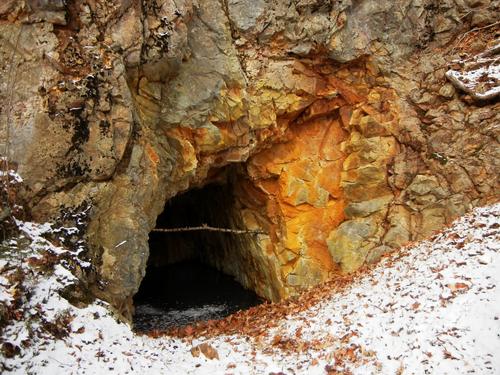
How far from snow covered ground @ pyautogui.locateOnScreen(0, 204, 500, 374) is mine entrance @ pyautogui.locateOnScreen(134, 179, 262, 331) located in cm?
529

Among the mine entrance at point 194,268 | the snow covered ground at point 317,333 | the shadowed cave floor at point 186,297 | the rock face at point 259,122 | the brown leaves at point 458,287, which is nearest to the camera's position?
the snow covered ground at point 317,333

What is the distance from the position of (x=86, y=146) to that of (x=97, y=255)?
84.9 inches

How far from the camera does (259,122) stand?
12.6 meters

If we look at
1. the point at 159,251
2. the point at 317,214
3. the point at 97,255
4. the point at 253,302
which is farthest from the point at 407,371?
the point at 159,251

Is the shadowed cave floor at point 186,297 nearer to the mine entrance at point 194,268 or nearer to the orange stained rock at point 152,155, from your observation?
the mine entrance at point 194,268

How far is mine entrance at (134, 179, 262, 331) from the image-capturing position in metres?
14.1

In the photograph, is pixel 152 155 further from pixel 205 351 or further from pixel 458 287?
pixel 458 287

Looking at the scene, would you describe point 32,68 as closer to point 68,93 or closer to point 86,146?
point 68,93

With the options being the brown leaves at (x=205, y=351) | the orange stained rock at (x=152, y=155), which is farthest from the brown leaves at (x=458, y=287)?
the orange stained rock at (x=152, y=155)

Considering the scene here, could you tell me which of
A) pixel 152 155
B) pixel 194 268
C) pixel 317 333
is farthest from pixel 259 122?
pixel 194 268

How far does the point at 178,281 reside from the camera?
712 inches

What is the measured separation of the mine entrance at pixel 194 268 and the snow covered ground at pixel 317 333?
5289 mm

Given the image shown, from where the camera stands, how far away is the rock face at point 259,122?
8484mm

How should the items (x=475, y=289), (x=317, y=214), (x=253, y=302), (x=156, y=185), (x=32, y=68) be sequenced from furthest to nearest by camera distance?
(x=253, y=302)
(x=317, y=214)
(x=156, y=185)
(x=32, y=68)
(x=475, y=289)
